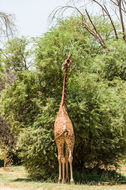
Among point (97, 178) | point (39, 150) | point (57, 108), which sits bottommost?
point (97, 178)

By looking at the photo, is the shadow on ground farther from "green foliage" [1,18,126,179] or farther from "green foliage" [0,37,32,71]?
"green foliage" [0,37,32,71]

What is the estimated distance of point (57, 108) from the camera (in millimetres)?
10617

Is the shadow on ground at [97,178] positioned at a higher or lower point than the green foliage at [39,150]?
lower

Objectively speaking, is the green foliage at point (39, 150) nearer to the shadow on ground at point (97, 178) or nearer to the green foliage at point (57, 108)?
the green foliage at point (57, 108)

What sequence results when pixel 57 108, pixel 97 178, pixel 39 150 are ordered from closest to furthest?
pixel 39 150 < pixel 57 108 < pixel 97 178

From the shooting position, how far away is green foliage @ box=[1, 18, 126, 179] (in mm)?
10477

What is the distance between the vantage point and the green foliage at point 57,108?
1048 cm

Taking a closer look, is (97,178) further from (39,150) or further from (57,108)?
(57,108)

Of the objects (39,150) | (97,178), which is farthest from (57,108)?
(97,178)

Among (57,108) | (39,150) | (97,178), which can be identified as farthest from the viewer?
(97,178)

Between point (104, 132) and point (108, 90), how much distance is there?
1.99m

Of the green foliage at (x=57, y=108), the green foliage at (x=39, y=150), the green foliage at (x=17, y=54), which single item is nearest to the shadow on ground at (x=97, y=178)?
the green foliage at (x=57, y=108)

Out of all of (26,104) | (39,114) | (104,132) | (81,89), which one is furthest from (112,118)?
(26,104)

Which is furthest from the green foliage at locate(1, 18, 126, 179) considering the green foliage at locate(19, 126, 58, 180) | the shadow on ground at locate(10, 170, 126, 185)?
the shadow on ground at locate(10, 170, 126, 185)
